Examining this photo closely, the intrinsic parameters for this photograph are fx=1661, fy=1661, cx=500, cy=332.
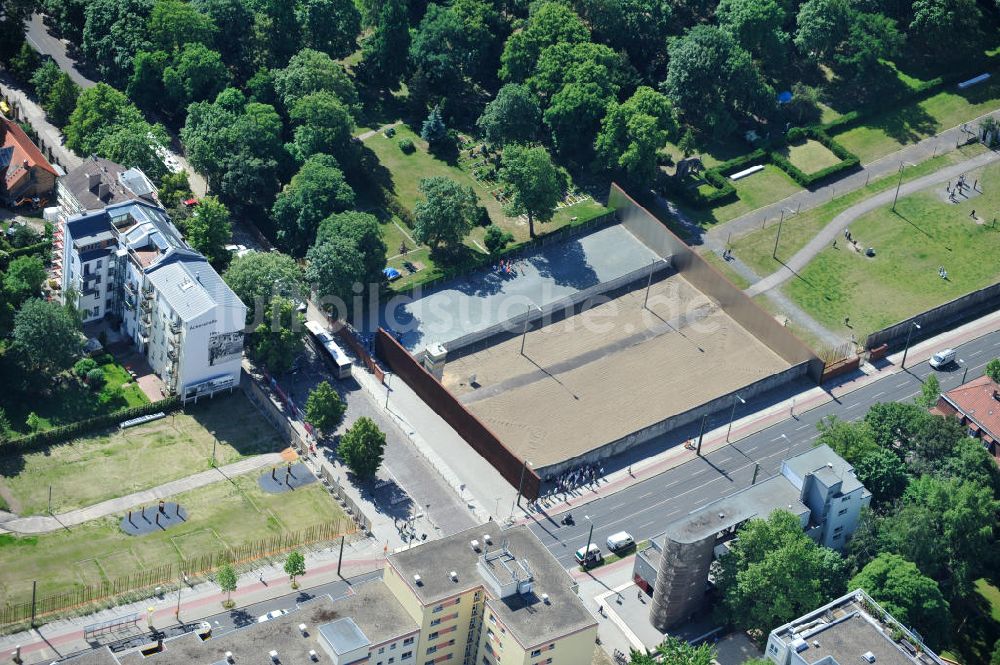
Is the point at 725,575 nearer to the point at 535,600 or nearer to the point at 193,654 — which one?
the point at 535,600

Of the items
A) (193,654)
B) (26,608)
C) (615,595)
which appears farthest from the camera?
(615,595)

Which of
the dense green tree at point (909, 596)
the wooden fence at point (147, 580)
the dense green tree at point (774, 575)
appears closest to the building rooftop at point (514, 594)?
the wooden fence at point (147, 580)

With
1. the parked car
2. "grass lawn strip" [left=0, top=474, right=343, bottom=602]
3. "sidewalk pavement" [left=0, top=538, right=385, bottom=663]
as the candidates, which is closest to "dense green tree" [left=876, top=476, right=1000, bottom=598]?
"sidewalk pavement" [left=0, top=538, right=385, bottom=663]

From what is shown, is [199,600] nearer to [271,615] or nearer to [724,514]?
[271,615]

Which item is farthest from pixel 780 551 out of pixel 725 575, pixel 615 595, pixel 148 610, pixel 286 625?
pixel 148 610

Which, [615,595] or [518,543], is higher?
[518,543]

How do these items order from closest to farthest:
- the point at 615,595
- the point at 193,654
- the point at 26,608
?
the point at 193,654, the point at 26,608, the point at 615,595

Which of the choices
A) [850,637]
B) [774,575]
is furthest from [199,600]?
[850,637]
